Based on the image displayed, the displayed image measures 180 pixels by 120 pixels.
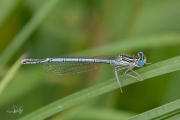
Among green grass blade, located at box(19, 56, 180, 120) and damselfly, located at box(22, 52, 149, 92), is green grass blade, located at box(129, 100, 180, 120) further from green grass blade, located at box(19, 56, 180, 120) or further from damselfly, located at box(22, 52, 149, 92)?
damselfly, located at box(22, 52, 149, 92)

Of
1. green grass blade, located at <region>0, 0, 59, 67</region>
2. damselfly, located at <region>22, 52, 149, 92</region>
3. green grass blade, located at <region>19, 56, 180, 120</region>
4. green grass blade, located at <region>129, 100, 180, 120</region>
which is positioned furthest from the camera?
green grass blade, located at <region>0, 0, 59, 67</region>

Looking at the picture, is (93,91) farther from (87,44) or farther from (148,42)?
(87,44)

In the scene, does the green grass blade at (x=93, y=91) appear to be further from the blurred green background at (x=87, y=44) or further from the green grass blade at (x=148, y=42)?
the green grass blade at (x=148, y=42)

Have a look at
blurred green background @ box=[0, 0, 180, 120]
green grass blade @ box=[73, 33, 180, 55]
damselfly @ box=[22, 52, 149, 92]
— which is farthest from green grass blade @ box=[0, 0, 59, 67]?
green grass blade @ box=[73, 33, 180, 55]

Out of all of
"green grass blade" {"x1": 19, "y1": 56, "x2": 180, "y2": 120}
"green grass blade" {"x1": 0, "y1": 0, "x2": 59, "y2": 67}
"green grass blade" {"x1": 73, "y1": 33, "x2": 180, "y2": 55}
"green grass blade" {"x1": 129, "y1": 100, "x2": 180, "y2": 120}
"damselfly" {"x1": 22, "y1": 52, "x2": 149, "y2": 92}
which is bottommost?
"green grass blade" {"x1": 129, "y1": 100, "x2": 180, "y2": 120}

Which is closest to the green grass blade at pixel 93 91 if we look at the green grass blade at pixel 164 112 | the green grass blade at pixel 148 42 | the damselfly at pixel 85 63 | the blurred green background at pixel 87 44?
the green grass blade at pixel 164 112

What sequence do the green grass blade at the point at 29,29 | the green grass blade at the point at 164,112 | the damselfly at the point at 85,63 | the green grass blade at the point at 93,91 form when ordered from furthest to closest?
the green grass blade at the point at 29,29
the damselfly at the point at 85,63
the green grass blade at the point at 93,91
the green grass blade at the point at 164,112
